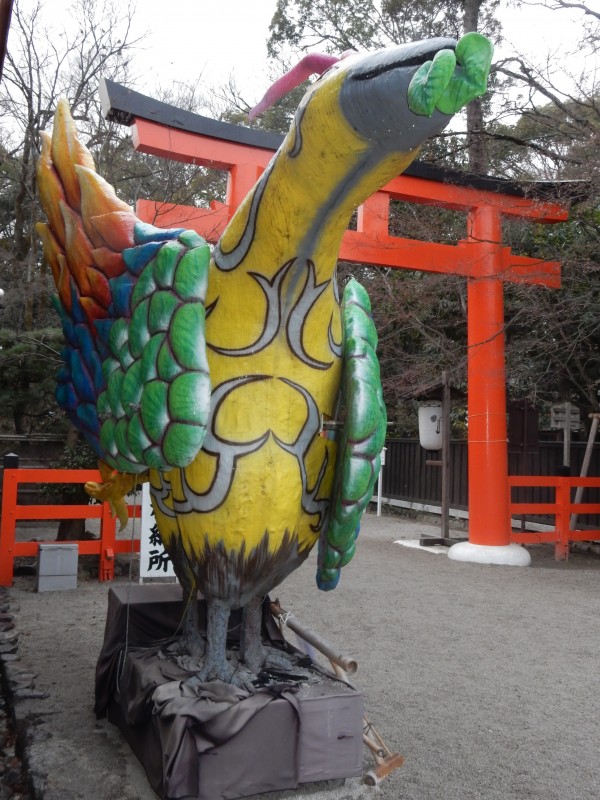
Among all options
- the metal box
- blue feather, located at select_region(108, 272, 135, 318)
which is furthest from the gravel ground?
blue feather, located at select_region(108, 272, 135, 318)

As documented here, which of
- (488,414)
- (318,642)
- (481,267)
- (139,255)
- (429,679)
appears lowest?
(429,679)

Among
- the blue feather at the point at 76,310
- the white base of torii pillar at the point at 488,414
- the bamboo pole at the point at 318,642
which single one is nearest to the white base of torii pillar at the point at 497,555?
the white base of torii pillar at the point at 488,414

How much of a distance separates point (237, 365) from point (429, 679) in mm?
2216

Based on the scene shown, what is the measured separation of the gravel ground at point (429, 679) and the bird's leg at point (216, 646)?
1.33 ft

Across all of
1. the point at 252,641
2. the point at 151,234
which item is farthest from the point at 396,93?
the point at 252,641

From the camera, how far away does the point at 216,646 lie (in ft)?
7.64

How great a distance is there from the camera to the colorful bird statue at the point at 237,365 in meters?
2.05

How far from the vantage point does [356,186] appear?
198cm

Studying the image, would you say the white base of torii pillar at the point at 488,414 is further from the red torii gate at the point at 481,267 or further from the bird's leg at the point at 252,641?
the bird's leg at the point at 252,641

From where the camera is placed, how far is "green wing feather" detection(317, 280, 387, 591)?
2.25 m

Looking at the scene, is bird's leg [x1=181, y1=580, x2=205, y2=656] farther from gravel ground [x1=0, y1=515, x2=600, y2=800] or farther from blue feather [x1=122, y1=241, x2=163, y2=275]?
blue feather [x1=122, y1=241, x2=163, y2=275]

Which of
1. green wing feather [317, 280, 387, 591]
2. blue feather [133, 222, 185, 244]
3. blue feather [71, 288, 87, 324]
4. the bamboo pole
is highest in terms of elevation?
blue feather [133, 222, 185, 244]

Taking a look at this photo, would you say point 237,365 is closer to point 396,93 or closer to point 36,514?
point 396,93

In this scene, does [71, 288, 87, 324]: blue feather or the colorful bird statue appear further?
[71, 288, 87, 324]: blue feather
